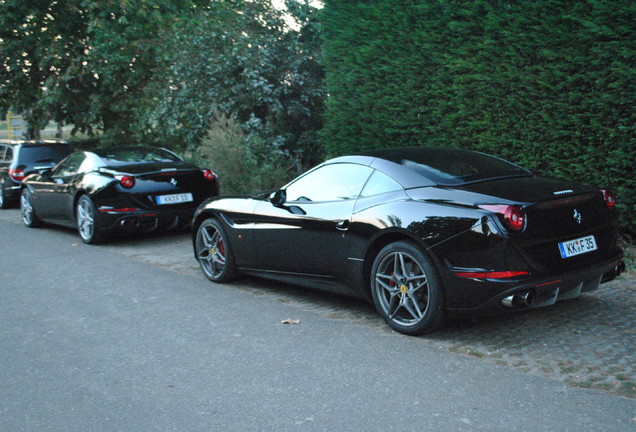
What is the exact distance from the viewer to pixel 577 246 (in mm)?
4984

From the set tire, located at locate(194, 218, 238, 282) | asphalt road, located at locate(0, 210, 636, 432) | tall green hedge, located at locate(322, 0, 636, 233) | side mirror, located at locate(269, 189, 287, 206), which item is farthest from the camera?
tall green hedge, located at locate(322, 0, 636, 233)

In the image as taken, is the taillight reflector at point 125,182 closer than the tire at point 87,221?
Yes

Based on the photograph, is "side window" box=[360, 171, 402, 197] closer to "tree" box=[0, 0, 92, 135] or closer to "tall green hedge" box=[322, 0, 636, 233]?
"tall green hedge" box=[322, 0, 636, 233]

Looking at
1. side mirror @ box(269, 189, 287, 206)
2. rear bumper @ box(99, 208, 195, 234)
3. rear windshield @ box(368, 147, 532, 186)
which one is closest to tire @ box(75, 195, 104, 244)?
rear bumper @ box(99, 208, 195, 234)

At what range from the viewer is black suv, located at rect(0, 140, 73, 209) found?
14875 millimetres

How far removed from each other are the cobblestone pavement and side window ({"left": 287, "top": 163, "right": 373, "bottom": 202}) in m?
1.00

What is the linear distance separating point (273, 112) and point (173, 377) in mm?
10920

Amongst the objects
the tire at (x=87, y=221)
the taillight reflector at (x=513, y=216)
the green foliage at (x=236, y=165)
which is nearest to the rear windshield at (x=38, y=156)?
the green foliage at (x=236, y=165)

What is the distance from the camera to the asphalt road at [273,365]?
3723 mm

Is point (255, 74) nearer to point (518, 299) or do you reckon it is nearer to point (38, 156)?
point (38, 156)

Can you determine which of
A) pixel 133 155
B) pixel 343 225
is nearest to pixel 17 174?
pixel 133 155

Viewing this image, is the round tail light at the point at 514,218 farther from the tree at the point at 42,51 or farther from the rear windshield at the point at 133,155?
the tree at the point at 42,51

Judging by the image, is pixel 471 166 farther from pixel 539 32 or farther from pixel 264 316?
pixel 539 32

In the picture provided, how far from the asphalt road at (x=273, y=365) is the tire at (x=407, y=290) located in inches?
5.7
